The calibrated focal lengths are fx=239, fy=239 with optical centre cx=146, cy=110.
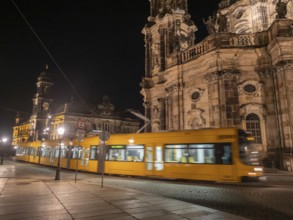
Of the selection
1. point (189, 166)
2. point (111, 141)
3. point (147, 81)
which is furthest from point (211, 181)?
point (147, 81)

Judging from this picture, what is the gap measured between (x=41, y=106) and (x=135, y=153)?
256ft

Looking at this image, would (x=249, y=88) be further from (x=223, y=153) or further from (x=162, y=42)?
(x=162, y=42)

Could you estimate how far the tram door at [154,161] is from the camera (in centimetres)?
1557

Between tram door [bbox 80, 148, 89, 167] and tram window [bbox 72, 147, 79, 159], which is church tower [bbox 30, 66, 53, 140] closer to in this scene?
tram window [bbox 72, 147, 79, 159]

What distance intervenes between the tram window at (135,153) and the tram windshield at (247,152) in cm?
658

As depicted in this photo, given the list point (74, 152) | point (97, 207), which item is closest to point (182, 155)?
point (97, 207)

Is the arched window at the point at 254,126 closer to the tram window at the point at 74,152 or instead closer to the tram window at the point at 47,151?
the tram window at the point at 74,152

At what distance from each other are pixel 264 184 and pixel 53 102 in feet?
285

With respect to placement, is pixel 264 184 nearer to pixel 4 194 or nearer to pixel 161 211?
pixel 161 211

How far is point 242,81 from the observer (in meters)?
22.5

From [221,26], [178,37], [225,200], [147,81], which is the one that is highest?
Answer: [178,37]

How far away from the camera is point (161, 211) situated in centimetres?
711

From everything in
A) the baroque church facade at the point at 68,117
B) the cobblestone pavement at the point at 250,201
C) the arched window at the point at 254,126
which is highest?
the baroque church facade at the point at 68,117

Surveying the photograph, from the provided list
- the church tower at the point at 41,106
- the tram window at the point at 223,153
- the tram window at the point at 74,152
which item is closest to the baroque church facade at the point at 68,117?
the church tower at the point at 41,106
